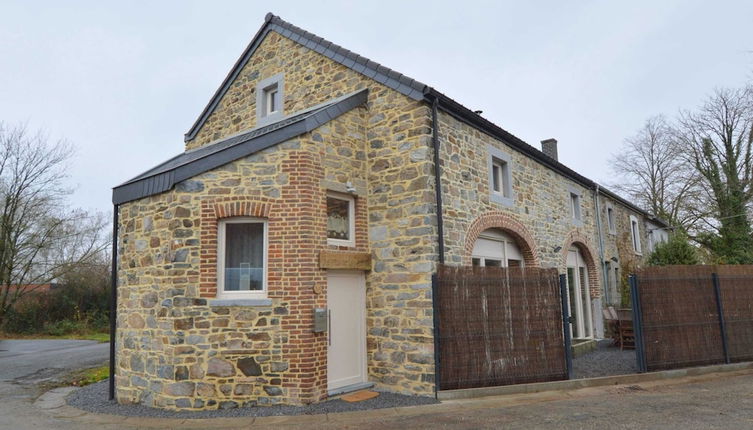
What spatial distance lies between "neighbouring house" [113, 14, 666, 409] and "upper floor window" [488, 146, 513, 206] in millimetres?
367

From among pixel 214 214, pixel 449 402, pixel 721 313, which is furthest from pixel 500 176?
pixel 214 214

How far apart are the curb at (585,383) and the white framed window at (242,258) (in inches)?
134

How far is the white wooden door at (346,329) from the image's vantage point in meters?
7.72

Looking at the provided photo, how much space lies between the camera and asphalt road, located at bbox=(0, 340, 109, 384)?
10.8 metres

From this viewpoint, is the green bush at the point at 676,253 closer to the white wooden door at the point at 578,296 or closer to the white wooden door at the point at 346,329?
the white wooden door at the point at 578,296

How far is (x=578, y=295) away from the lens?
13.8 m

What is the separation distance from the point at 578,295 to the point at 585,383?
6.11m

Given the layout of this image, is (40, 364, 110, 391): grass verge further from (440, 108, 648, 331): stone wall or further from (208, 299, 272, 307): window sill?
(440, 108, 648, 331): stone wall

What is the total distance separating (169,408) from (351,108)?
5.78m

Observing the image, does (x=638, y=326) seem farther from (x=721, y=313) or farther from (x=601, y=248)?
(x=601, y=248)

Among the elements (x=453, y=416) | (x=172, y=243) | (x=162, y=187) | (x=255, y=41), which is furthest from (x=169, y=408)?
(x=255, y=41)

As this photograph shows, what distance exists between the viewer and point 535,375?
7969 mm

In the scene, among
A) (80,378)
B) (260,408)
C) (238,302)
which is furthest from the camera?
(80,378)

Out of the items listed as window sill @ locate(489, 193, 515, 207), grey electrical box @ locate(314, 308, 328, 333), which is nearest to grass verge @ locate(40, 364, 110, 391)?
grey electrical box @ locate(314, 308, 328, 333)
